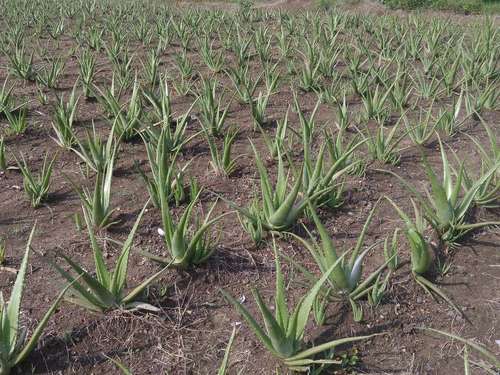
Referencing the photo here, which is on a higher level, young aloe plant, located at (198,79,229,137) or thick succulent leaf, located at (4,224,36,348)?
young aloe plant, located at (198,79,229,137)

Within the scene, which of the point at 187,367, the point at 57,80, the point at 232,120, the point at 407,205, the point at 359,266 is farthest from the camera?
the point at 57,80

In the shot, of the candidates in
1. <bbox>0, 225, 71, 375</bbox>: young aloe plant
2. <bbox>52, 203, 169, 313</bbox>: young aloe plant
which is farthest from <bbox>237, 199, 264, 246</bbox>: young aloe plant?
<bbox>0, 225, 71, 375</bbox>: young aloe plant

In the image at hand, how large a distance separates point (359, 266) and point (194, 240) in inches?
26.1

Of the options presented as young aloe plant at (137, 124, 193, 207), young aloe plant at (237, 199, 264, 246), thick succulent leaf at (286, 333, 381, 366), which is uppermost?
young aloe plant at (137, 124, 193, 207)

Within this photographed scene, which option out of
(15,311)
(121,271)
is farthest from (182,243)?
(15,311)

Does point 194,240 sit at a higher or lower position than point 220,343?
higher

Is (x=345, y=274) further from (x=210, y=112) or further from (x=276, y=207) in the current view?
(x=210, y=112)

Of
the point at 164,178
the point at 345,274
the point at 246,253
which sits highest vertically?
the point at 164,178

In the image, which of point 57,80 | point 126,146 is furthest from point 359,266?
point 57,80

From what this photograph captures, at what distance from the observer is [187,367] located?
153 centimetres

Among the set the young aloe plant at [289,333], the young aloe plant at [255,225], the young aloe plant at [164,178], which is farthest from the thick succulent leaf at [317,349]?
the young aloe plant at [164,178]

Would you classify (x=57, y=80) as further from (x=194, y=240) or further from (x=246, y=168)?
(x=194, y=240)

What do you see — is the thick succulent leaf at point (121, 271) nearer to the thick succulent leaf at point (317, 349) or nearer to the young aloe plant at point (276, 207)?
the young aloe plant at point (276, 207)

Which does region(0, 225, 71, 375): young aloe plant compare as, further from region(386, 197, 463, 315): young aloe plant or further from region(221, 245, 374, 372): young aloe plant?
Answer: region(386, 197, 463, 315): young aloe plant
